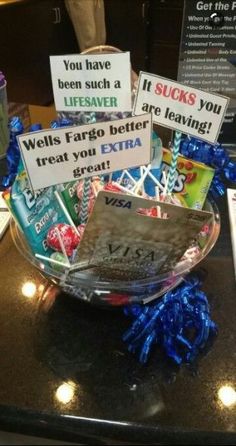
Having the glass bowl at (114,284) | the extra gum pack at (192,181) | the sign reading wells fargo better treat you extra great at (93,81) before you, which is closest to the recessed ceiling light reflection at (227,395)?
the glass bowl at (114,284)

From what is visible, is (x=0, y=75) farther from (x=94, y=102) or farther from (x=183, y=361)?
(x=183, y=361)

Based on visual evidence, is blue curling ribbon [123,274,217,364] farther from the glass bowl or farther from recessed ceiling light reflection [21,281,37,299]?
recessed ceiling light reflection [21,281,37,299]

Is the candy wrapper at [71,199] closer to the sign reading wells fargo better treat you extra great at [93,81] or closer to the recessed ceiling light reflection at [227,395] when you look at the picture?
the sign reading wells fargo better treat you extra great at [93,81]

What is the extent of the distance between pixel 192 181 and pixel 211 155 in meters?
0.06

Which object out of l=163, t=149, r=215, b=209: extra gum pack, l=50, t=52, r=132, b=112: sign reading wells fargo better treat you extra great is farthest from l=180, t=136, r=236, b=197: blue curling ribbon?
l=50, t=52, r=132, b=112: sign reading wells fargo better treat you extra great

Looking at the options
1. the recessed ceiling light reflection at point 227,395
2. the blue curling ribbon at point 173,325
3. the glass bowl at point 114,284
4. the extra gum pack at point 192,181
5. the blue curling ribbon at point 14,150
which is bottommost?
the recessed ceiling light reflection at point 227,395

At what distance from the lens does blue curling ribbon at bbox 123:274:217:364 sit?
54 centimetres

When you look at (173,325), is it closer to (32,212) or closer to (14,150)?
(32,212)

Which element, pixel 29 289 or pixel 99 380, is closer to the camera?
pixel 99 380

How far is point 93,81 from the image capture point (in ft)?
2.11

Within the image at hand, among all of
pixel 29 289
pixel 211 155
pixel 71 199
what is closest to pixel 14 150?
pixel 71 199

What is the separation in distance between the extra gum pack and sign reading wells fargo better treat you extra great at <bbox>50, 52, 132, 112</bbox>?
0.44 feet

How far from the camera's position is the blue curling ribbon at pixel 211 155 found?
70cm

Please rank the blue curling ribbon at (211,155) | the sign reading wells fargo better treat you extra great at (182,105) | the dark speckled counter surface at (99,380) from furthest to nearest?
the blue curling ribbon at (211,155)
the sign reading wells fargo better treat you extra great at (182,105)
the dark speckled counter surface at (99,380)
